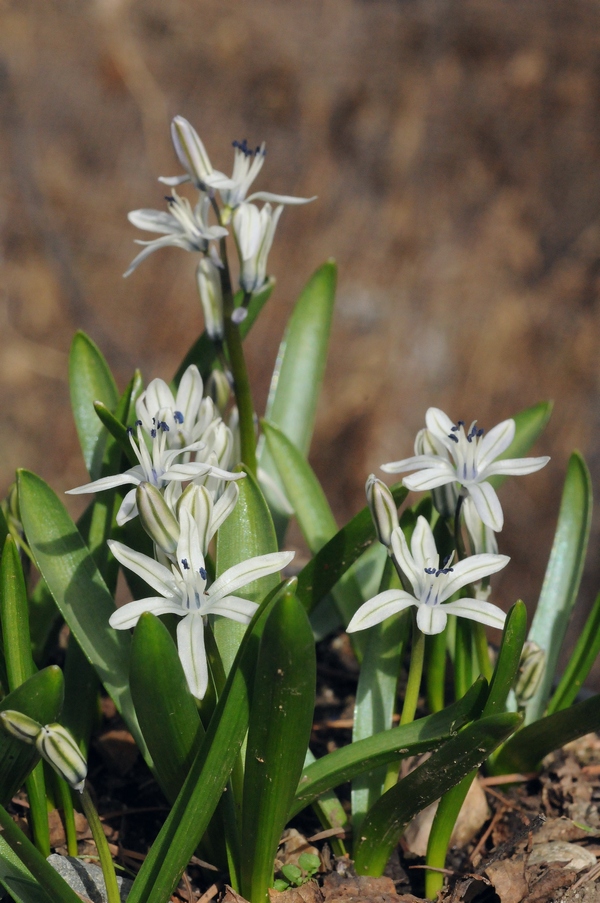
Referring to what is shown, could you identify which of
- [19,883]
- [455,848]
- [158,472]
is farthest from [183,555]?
[455,848]

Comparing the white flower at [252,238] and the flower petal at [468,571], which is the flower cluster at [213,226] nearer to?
the white flower at [252,238]

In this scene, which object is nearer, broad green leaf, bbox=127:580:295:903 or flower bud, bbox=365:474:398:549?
broad green leaf, bbox=127:580:295:903

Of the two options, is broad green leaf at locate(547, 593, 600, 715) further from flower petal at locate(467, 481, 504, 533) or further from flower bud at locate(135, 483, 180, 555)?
flower bud at locate(135, 483, 180, 555)

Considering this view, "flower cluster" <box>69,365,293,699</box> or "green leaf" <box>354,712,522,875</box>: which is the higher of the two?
"flower cluster" <box>69,365,293,699</box>

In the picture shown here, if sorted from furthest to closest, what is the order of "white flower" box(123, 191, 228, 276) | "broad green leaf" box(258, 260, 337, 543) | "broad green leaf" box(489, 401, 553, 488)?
"broad green leaf" box(258, 260, 337, 543)
"broad green leaf" box(489, 401, 553, 488)
"white flower" box(123, 191, 228, 276)

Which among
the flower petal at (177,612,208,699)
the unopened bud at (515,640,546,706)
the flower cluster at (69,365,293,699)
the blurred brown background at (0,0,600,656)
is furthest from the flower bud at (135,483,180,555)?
the blurred brown background at (0,0,600,656)

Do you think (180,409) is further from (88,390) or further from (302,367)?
(302,367)

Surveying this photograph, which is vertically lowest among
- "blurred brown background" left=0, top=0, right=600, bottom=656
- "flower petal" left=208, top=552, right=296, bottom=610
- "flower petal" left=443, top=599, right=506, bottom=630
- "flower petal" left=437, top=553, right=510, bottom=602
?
"flower petal" left=443, top=599, right=506, bottom=630

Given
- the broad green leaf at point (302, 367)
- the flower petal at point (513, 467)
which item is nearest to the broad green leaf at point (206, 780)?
the flower petal at point (513, 467)
